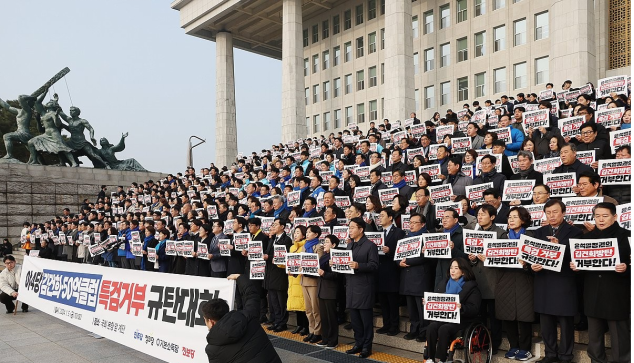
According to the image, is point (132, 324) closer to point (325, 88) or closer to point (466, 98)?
point (466, 98)

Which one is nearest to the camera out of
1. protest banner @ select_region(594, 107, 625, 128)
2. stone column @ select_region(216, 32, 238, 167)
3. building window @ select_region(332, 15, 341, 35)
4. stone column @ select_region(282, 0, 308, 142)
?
protest banner @ select_region(594, 107, 625, 128)

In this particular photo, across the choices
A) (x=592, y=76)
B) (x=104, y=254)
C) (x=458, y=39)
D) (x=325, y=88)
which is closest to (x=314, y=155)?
(x=104, y=254)

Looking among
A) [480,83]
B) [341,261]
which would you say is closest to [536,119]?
[341,261]

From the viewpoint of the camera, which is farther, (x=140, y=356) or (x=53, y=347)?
(x=53, y=347)

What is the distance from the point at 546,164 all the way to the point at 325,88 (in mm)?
42854

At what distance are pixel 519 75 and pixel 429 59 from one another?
8.21m

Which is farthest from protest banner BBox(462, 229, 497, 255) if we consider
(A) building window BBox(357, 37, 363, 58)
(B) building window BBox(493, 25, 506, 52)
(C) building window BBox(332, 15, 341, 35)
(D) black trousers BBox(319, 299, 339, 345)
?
(C) building window BBox(332, 15, 341, 35)

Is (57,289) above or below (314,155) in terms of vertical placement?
below

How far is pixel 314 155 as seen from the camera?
60.0 feet

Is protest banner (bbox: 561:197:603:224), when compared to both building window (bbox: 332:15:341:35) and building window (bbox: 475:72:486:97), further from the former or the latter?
building window (bbox: 332:15:341:35)

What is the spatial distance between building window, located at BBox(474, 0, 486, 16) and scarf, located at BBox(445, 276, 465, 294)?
35.9m

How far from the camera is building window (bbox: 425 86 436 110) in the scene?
4066 cm

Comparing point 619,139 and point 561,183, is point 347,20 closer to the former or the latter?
point 619,139

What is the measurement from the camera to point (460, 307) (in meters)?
5.71
